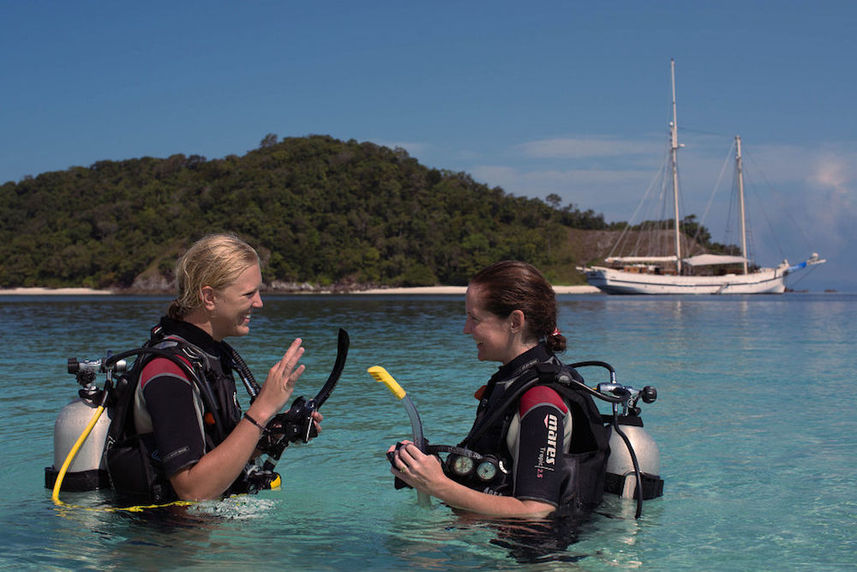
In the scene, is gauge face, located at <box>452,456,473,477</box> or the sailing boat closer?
gauge face, located at <box>452,456,473,477</box>

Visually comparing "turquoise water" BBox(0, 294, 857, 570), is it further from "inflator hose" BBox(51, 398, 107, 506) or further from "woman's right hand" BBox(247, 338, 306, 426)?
"woman's right hand" BBox(247, 338, 306, 426)

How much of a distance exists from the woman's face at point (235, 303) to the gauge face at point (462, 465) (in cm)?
104

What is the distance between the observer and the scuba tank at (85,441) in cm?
351

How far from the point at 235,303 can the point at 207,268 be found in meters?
0.20

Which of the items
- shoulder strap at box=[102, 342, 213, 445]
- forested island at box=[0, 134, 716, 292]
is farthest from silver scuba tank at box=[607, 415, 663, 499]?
forested island at box=[0, 134, 716, 292]

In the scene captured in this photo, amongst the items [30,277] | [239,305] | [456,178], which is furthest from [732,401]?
[456,178]

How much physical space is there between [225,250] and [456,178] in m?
155

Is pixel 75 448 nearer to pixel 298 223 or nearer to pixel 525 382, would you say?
pixel 525 382

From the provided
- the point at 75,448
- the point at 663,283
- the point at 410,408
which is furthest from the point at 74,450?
the point at 663,283

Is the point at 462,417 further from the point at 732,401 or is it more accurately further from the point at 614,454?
the point at 614,454

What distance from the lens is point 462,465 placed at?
298 cm

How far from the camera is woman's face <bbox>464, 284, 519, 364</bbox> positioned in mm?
3002

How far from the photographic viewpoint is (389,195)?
134750 millimetres

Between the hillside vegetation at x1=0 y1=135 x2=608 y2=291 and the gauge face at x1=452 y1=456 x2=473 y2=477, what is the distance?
112m
